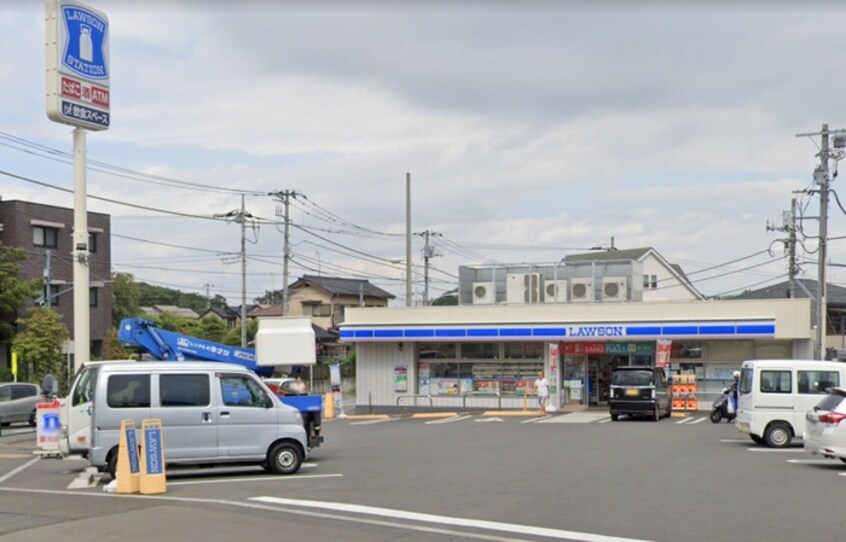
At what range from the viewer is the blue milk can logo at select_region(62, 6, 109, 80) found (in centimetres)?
2041

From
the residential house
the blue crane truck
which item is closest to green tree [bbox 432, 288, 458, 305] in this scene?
the residential house

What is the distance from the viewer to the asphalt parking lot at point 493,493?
35.4ft

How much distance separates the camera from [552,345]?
39406mm

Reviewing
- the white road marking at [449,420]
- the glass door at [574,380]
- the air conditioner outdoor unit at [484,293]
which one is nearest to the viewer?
Result: the white road marking at [449,420]

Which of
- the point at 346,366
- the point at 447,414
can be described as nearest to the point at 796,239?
the point at 447,414

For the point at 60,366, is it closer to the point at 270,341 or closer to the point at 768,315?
the point at 270,341

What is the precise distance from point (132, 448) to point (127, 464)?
32 centimetres

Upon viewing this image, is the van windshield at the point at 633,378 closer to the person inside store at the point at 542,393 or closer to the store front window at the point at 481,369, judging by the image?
the person inside store at the point at 542,393

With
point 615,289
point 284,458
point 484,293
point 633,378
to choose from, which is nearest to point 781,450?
point 633,378

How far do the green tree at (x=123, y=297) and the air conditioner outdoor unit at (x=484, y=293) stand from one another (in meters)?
33.0

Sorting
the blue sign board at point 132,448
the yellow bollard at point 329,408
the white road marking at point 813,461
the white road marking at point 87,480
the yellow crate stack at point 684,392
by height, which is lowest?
the yellow bollard at point 329,408

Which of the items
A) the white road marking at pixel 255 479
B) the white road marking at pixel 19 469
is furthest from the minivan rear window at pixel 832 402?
the white road marking at pixel 19 469

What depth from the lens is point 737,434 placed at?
1016 inches

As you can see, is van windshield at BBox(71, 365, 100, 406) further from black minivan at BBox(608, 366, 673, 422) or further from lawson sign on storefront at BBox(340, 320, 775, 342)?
lawson sign on storefront at BBox(340, 320, 775, 342)
